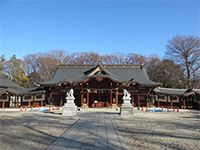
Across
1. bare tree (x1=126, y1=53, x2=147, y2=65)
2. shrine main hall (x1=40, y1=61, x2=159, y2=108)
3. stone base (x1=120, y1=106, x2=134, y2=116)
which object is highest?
bare tree (x1=126, y1=53, x2=147, y2=65)

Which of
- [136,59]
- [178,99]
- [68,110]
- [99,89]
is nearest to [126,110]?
[68,110]

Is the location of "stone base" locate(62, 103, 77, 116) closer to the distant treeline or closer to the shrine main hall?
the shrine main hall

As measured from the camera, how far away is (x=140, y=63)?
45.0 m

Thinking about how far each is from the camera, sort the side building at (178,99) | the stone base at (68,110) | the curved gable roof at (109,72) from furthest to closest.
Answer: the curved gable roof at (109,72), the side building at (178,99), the stone base at (68,110)

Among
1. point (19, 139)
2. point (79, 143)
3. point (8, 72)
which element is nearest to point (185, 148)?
point (79, 143)

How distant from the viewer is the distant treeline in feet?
123

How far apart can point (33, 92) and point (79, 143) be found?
978 inches

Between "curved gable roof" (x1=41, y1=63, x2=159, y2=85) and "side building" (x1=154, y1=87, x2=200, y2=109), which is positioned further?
"curved gable roof" (x1=41, y1=63, x2=159, y2=85)

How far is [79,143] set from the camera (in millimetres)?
6625

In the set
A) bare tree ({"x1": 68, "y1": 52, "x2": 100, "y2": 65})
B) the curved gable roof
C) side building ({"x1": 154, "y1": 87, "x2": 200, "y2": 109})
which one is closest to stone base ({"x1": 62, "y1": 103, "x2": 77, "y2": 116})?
the curved gable roof

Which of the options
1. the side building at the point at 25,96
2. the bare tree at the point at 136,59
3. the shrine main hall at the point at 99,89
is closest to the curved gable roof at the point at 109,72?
the shrine main hall at the point at 99,89

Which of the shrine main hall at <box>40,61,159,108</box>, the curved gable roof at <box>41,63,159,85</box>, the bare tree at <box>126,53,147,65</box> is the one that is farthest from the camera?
the bare tree at <box>126,53,147,65</box>

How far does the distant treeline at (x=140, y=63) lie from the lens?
123ft

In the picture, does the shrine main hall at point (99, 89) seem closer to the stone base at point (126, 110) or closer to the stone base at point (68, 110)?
the stone base at point (68, 110)
